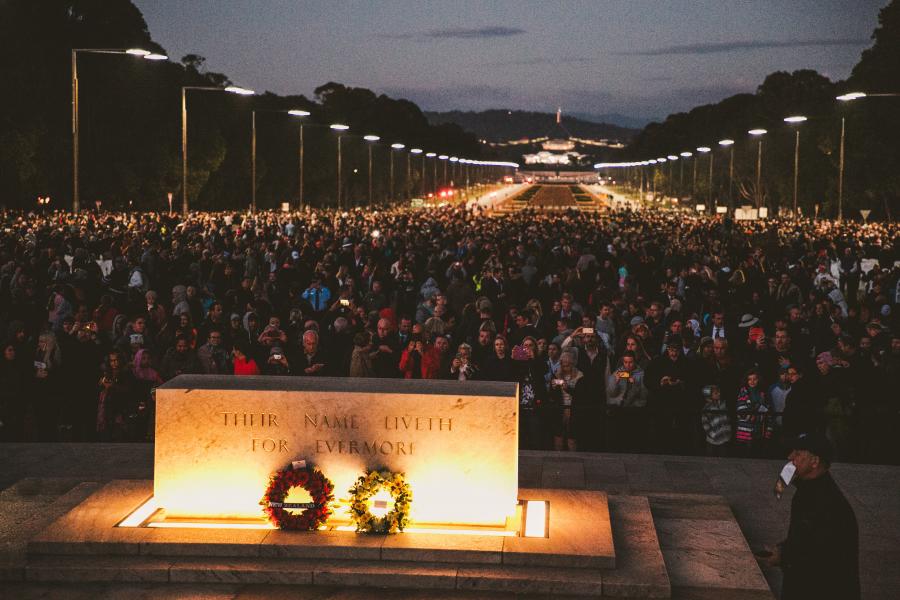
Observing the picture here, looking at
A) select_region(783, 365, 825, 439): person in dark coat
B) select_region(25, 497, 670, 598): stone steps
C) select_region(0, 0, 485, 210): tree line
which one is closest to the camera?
select_region(25, 497, 670, 598): stone steps

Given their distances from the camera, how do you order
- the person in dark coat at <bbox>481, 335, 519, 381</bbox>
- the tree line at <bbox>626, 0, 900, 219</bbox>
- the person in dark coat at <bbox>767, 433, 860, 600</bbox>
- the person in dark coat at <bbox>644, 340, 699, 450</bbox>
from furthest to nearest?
the tree line at <bbox>626, 0, 900, 219</bbox> < the person in dark coat at <bbox>481, 335, 519, 381</bbox> < the person in dark coat at <bbox>644, 340, 699, 450</bbox> < the person in dark coat at <bbox>767, 433, 860, 600</bbox>

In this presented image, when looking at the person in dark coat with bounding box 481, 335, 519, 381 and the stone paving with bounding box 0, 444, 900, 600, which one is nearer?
the stone paving with bounding box 0, 444, 900, 600

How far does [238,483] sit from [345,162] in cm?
10287

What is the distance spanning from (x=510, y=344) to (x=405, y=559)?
631 cm

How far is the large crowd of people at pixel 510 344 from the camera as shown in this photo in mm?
13555

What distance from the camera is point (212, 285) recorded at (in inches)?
869

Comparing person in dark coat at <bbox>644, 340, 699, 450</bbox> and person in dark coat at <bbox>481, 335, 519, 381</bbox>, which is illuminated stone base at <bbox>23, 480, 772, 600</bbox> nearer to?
person in dark coat at <bbox>644, 340, 699, 450</bbox>

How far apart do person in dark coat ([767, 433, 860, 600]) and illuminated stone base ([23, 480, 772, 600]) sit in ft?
Answer: 6.19

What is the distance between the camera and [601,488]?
12.2m

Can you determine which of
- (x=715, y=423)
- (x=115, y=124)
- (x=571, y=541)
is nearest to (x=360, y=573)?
(x=571, y=541)

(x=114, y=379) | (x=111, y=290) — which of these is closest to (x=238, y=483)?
(x=114, y=379)

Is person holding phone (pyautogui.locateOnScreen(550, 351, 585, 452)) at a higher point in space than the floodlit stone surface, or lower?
higher

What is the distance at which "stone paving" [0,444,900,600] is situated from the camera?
9250mm

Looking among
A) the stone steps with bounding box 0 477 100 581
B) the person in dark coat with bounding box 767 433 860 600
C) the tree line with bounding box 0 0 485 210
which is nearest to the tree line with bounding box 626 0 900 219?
the tree line with bounding box 0 0 485 210
